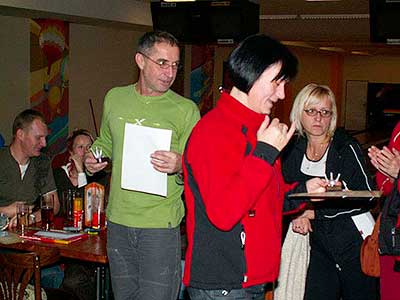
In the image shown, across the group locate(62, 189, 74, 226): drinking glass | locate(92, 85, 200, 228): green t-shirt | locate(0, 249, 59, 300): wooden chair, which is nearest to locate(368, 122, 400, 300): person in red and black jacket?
locate(92, 85, 200, 228): green t-shirt

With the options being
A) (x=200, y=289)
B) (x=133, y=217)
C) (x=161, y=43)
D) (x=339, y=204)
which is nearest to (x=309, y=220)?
(x=339, y=204)

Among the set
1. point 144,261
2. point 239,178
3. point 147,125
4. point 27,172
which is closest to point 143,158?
point 147,125

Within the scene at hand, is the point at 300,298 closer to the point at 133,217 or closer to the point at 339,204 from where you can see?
the point at 339,204

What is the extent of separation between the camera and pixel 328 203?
140 inches

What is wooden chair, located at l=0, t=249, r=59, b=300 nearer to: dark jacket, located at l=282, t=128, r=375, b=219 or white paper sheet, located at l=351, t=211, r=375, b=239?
dark jacket, located at l=282, t=128, r=375, b=219

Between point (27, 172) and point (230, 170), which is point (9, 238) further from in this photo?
point (230, 170)

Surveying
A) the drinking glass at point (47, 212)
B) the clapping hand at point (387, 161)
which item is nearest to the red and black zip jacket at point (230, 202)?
the clapping hand at point (387, 161)

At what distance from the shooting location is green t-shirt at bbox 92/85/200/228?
10.2 feet

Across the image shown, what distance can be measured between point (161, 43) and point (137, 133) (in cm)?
43

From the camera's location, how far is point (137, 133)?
3.08m

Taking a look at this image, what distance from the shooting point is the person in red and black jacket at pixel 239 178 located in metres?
2.04

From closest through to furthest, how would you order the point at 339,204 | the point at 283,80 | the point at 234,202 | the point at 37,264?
the point at 234,202 → the point at 283,80 → the point at 37,264 → the point at 339,204

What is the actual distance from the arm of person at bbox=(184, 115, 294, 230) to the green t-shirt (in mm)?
1009

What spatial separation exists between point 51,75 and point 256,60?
255 inches
